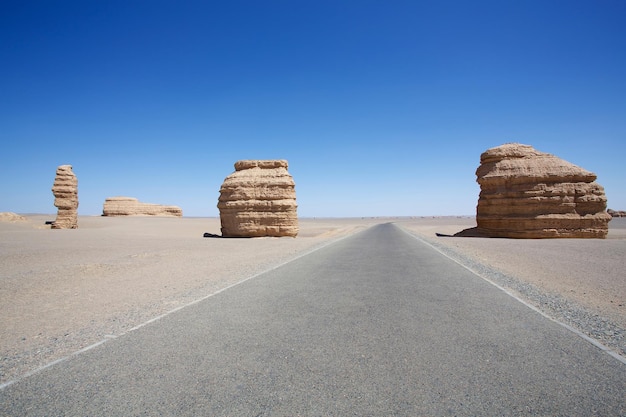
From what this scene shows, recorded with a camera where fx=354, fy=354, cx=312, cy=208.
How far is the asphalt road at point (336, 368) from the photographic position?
3055 mm

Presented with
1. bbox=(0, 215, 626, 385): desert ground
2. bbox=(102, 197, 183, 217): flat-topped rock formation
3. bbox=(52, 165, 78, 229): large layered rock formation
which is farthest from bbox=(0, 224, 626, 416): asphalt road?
bbox=(102, 197, 183, 217): flat-topped rock formation

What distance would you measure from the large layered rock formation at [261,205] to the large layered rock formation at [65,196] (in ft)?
62.5

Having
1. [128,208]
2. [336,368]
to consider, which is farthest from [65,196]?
[336,368]

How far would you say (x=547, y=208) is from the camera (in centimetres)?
2669

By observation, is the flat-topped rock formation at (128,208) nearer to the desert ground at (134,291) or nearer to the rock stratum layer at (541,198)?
the desert ground at (134,291)

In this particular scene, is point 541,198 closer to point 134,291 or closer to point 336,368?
point 134,291

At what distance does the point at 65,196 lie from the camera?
124 ft

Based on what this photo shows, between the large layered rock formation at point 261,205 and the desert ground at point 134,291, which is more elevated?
the large layered rock formation at point 261,205

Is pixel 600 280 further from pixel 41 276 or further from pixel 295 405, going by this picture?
pixel 41 276

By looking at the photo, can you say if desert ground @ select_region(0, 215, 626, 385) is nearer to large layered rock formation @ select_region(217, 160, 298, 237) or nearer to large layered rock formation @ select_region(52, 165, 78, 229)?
large layered rock formation @ select_region(217, 160, 298, 237)

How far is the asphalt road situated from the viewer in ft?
10.0

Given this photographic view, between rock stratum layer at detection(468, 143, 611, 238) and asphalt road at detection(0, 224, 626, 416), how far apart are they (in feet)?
79.8

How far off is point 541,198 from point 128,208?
245ft

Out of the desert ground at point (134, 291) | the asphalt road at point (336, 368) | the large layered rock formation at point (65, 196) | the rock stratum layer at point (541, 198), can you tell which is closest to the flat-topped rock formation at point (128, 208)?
the large layered rock formation at point (65, 196)
